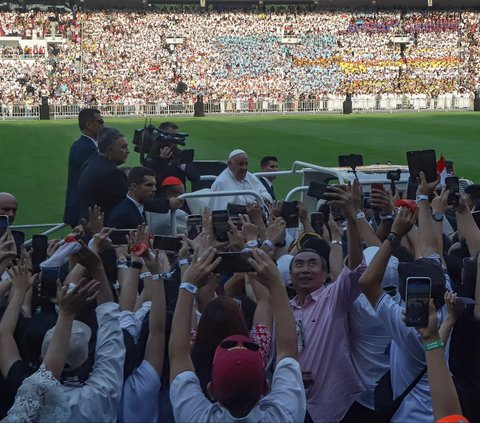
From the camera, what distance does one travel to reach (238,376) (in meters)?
3.37

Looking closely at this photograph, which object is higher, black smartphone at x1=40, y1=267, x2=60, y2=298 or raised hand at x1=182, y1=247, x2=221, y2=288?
raised hand at x1=182, y1=247, x2=221, y2=288

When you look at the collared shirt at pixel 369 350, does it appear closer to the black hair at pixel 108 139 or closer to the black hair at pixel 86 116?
the black hair at pixel 108 139

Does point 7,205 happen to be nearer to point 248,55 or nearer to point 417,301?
point 417,301

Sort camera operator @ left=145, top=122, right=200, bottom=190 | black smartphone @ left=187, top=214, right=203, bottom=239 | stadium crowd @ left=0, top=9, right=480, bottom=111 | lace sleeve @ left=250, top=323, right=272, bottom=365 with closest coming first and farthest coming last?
1. lace sleeve @ left=250, top=323, right=272, bottom=365
2. black smartphone @ left=187, top=214, right=203, bottom=239
3. camera operator @ left=145, top=122, right=200, bottom=190
4. stadium crowd @ left=0, top=9, right=480, bottom=111

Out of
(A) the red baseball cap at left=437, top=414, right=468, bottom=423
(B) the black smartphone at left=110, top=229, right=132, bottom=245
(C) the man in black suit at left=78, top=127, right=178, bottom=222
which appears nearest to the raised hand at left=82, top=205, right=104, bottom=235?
(B) the black smartphone at left=110, top=229, right=132, bottom=245

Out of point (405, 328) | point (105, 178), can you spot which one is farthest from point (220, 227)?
point (105, 178)

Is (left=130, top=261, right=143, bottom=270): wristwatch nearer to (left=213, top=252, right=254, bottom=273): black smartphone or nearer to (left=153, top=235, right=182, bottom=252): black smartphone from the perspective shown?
(left=153, top=235, right=182, bottom=252): black smartphone

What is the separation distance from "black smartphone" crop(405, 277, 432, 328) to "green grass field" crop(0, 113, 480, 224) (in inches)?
498

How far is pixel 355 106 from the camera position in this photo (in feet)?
161

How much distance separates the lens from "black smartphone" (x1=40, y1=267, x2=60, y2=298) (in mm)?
4176

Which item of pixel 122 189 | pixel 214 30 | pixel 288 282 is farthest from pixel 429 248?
pixel 214 30

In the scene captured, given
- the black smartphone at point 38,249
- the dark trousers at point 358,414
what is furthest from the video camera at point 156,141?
the dark trousers at point 358,414

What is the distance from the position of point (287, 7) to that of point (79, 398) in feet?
214

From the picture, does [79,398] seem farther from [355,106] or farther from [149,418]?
[355,106]
